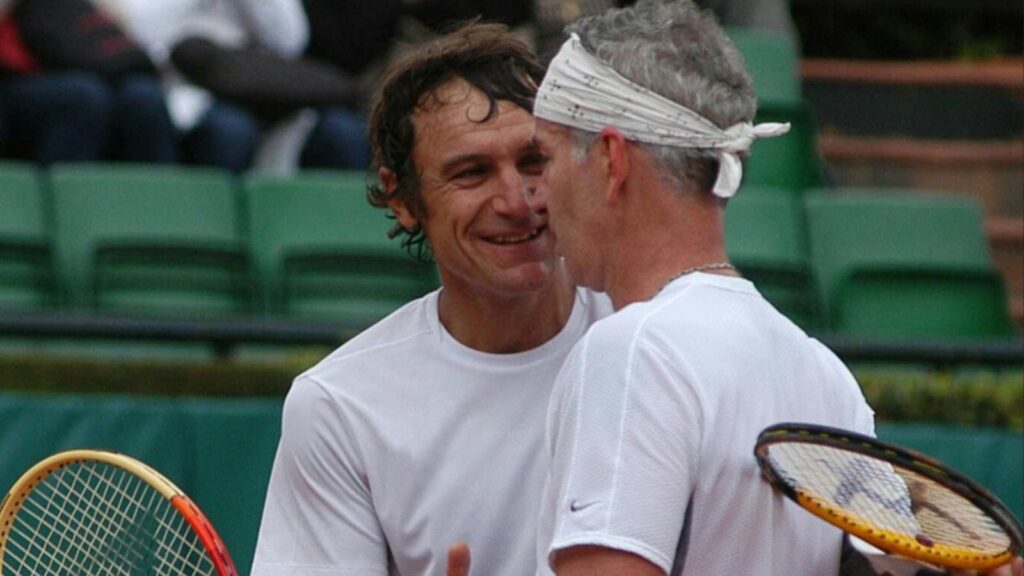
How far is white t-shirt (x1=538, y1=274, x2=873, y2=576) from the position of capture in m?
2.48

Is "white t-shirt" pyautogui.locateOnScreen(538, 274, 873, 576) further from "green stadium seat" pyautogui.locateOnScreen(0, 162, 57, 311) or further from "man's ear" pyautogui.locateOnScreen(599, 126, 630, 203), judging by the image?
"green stadium seat" pyautogui.locateOnScreen(0, 162, 57, 311)

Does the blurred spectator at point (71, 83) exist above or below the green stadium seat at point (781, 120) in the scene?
above

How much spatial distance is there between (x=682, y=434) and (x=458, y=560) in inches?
16.6

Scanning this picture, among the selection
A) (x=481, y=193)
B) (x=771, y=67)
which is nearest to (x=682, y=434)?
(x=481, y=193)

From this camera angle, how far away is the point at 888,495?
103 inches

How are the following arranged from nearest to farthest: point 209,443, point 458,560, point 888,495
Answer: point 888,495
point 458,560
point 209,443

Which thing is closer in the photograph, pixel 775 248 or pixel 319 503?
pixel 319 503

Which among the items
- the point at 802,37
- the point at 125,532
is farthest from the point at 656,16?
the point at 802,37

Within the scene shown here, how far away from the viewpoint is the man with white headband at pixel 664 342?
2488mm

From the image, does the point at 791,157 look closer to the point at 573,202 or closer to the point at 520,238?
the point at 520,238

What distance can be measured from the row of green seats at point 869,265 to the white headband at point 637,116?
4.27 m

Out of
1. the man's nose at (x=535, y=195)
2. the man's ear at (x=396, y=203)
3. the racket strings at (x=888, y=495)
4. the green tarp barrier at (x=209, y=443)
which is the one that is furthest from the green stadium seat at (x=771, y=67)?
the racket strings at (x=888, y=495)

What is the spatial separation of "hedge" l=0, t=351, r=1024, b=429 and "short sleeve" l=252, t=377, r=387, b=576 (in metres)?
2.40

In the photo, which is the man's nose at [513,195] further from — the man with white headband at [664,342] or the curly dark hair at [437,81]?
the man with white headband at [664,342]
